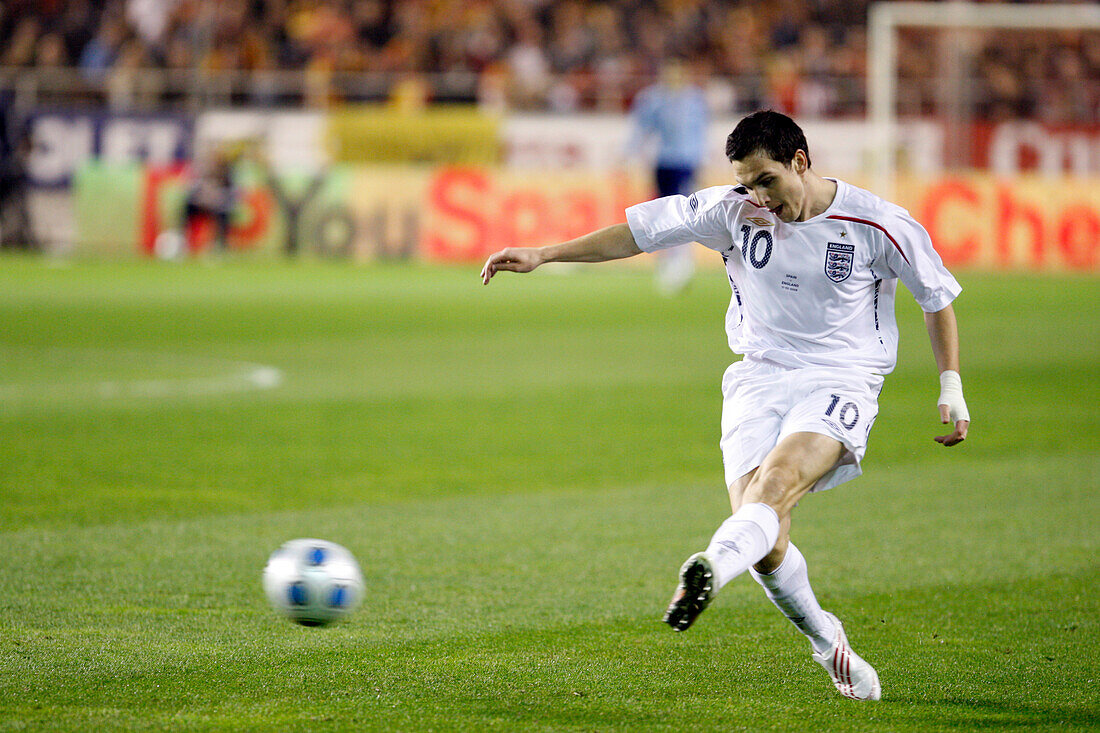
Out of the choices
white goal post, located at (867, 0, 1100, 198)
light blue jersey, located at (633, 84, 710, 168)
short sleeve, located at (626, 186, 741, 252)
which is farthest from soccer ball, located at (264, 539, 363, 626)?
white goal post, located at (867, 0, 1100, 198)

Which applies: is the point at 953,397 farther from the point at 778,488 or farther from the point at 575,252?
the point at 575,252

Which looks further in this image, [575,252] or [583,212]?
[583,212]

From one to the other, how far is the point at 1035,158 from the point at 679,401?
50.1 ft

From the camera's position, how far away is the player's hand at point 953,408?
4.68 meters

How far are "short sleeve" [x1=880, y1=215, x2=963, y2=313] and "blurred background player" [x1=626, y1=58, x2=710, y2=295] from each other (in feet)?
50.7

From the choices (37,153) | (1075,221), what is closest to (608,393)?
(1075,221)

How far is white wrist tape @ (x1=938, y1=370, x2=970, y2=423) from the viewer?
471 centimetres

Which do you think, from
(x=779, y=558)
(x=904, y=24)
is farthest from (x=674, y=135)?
(x=779, y=558)

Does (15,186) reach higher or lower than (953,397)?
lower

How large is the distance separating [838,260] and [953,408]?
0.59 metres

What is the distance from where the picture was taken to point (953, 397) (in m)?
4.73

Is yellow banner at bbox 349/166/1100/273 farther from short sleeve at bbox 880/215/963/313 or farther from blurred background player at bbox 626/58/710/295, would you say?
short sleeve at bbox 880/215/963/313

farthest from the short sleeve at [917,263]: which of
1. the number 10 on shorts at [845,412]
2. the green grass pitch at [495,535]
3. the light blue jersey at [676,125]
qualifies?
the light blue jersey at [676,125]

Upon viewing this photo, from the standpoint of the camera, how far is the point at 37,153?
26047mm
